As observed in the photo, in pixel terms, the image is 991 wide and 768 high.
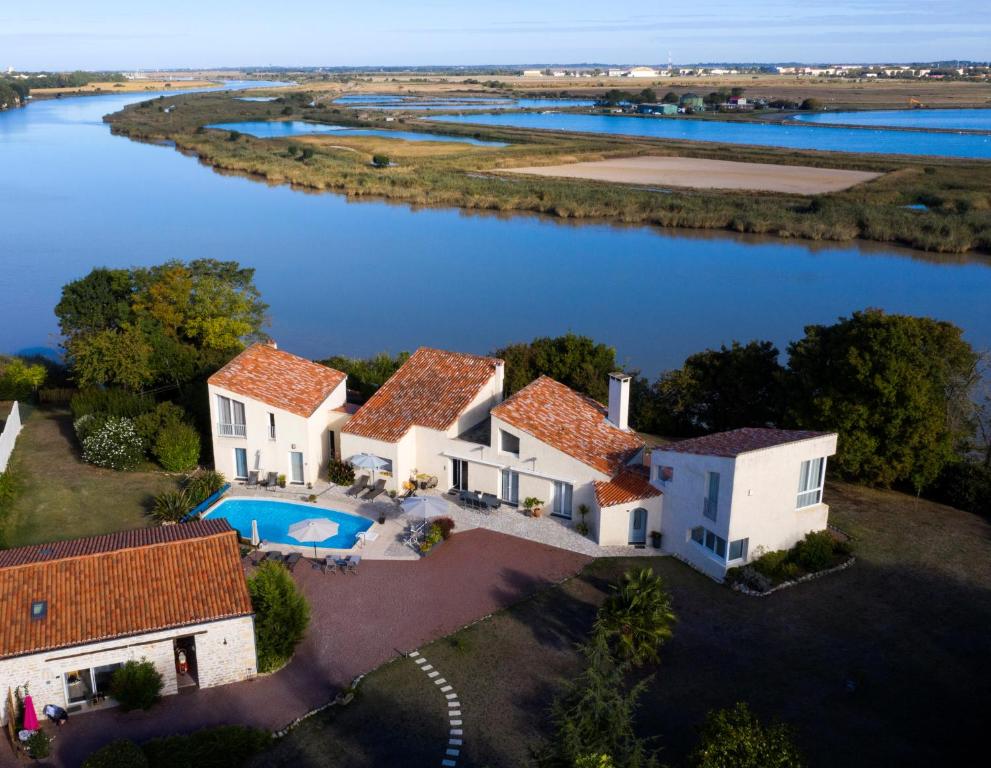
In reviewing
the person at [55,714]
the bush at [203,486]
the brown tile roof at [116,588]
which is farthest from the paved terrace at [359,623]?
the bush at [203,486]

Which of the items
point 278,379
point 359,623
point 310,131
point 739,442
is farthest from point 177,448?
point 310,131

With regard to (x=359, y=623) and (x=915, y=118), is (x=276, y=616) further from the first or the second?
(x=915, y=118)

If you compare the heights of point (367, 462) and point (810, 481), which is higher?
point (810, 481)

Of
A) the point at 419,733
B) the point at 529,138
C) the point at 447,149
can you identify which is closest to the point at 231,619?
the point at 419,733

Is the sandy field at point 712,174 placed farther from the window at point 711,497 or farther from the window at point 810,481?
the window at point 711,497

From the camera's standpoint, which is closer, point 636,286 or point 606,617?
point 606,617

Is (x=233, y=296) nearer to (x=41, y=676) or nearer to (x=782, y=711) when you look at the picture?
(x=41, y=676)

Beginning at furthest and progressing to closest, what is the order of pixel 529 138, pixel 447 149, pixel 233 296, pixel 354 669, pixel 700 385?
1. pixel 529 138
2. pixel 447 149
3. pixel 233 296
4. pixel 700 385
5. pixel 354 669
